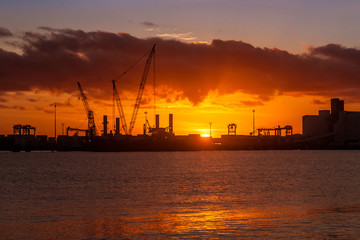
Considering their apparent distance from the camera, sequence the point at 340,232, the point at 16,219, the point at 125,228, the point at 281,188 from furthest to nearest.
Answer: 1. the point at 281,188
2. the point at 16,219
3. the point at 125,228
4. the point at 340,232

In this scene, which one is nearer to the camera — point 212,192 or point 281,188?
point 212,192

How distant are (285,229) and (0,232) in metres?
20.3

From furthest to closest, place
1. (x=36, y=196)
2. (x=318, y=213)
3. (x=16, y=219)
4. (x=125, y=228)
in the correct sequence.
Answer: (x=36, y=196)
(x=318, y=213)
(x=16, y=219)
(x=125, y=228)

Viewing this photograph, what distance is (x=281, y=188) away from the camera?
74.8 meters

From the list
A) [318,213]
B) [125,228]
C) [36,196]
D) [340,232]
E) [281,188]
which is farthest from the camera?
[281,188]

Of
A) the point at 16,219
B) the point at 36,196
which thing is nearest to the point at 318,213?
the point at 16,219

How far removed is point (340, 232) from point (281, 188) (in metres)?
39.9

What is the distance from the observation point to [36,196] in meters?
64.9

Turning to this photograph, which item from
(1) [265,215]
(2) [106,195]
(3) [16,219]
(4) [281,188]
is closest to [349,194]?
(4) [281,188]

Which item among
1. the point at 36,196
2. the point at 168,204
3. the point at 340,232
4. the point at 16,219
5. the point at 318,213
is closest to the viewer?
the point at 340,232

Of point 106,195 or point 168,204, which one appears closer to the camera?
point 168,204

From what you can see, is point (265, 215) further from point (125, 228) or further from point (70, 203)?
point (70, 203)

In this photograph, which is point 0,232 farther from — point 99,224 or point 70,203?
point 70,203

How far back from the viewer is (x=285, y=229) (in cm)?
3706
